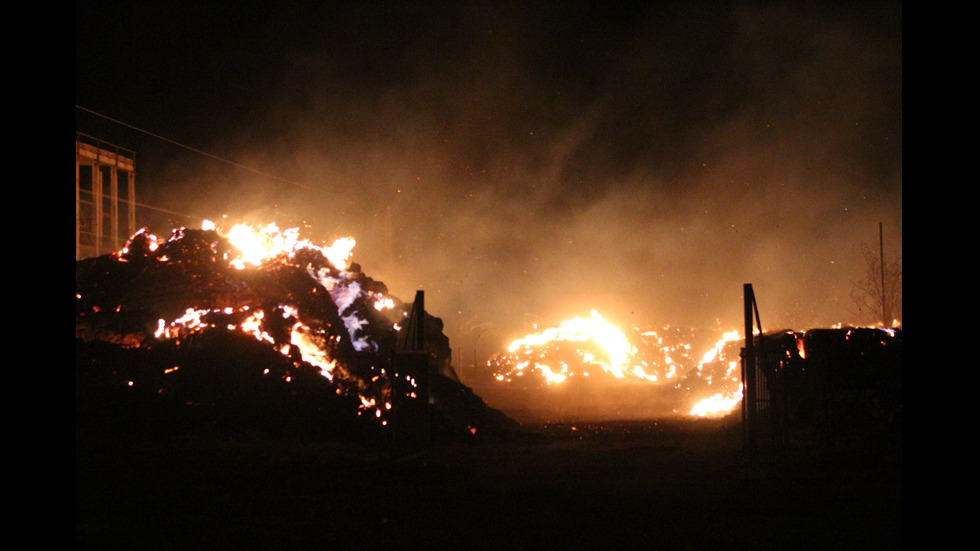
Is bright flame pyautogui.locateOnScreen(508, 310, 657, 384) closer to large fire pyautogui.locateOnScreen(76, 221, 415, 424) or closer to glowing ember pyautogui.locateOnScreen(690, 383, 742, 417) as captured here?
glowing ember pyautogui.locateOnScreen(690, 383, 742, 417)

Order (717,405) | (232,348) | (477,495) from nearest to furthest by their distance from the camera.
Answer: (477,495)
(232,348)
(717,405)

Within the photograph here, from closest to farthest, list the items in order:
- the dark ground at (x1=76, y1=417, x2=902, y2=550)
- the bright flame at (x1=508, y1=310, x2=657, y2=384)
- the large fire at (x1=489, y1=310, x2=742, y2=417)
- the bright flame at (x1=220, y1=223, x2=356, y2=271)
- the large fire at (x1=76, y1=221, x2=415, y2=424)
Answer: the dark ground at (x1=76, y1=417, x2=902, y2=550), the large fire at (x1=76, y1=221, x2=415, y2=424), the bright flame at (x1=220, y1=223, x2=356, y2=271), the large fire at (x1=489, y1=310, x2=742, y2=417), the bright flame at (x1=508, y1=310, x2=657, y2=384)

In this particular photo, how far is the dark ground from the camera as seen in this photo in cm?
730

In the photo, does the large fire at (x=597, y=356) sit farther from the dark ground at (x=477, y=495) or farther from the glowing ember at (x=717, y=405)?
the dark ground at (x=477, y=495)

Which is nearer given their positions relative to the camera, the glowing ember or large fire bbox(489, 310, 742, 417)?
the glowing ember

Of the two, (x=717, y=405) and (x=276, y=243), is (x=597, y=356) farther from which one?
Answer: (x=276, y=243)

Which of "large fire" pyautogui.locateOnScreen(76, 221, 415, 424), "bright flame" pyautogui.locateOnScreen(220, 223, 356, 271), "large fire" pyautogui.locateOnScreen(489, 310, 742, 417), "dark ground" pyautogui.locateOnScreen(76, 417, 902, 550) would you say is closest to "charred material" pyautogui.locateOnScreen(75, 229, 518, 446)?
"large fire" pyautogui.locateOnScreen(76, 221, 415, 424)

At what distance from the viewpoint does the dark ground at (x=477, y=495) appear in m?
7.30

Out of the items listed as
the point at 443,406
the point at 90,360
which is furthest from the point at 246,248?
the point at 443,406

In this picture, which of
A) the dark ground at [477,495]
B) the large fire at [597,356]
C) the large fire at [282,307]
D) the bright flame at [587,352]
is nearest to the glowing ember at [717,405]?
the large fire at [597,356]

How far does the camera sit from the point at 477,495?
379 inches

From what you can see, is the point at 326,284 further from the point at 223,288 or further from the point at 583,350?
the point at 583,350

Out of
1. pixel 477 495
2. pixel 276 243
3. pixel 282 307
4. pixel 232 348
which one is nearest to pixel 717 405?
pixel 276 243

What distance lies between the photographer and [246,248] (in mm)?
21562
